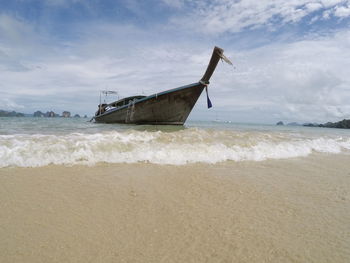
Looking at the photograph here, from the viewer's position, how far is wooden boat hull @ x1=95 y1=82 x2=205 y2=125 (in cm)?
1351

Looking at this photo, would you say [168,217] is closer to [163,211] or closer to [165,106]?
[163,211]

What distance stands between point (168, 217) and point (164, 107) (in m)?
12.3

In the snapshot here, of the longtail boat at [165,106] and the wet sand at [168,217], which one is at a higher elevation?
the longtail boat at [165,106]

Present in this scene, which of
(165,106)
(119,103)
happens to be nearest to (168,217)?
(165,106)

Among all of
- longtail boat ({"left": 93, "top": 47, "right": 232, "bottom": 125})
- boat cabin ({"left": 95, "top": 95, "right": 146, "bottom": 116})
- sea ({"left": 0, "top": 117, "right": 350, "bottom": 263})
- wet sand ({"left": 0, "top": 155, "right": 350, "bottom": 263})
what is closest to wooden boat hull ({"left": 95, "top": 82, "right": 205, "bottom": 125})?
longtail boat ({"left": 93, "top": 47, "right": 232, "bottom": 125})

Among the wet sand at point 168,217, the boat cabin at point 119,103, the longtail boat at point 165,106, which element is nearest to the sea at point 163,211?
the wet sand at point 168,217

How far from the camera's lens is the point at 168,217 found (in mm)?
1873

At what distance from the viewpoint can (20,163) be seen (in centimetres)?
337

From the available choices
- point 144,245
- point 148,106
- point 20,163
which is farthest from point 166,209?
point 148,106

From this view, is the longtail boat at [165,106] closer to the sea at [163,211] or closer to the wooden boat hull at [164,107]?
the wooden boat hull at [164,107]

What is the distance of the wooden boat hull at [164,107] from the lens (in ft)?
44.3

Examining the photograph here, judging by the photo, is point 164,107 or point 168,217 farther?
point 164,107

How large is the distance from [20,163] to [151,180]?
212cm

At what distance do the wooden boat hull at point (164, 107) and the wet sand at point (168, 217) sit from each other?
10.7 meters
